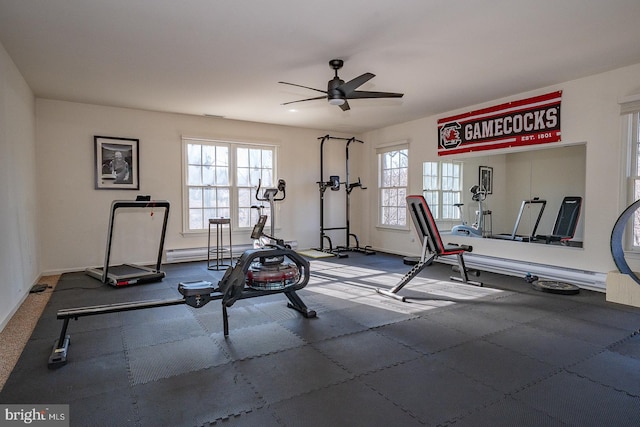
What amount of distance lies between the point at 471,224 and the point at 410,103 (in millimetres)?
2316

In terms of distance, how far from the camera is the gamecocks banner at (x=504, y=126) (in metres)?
4.97

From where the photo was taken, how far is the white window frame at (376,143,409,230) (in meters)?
7.36

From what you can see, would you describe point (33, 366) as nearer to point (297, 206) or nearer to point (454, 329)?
point (454, 329)

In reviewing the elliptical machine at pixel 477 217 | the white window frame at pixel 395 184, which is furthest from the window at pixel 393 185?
the elliptical machine at pixel 477 217

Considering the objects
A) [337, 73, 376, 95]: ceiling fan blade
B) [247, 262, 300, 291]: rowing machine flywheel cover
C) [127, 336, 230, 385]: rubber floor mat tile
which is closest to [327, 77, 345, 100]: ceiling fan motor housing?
[337, 73, 376, 95]: ceiling fan blade

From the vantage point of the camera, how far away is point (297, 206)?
771 cm

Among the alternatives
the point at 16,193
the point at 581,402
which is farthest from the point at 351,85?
the point at 16,193

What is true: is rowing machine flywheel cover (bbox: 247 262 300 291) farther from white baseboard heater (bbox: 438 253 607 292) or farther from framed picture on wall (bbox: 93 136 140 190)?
framed picture on wall (bbox: 93 136 140 190)

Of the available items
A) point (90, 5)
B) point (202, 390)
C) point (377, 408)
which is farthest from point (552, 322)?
point (90, 5)

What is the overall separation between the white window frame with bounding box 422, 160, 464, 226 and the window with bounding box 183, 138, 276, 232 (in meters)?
3.14

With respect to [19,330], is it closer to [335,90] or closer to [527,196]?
[335,90]

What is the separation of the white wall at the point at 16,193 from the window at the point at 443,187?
6082mm

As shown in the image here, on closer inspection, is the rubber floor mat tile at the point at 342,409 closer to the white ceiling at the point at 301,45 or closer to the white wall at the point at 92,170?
the white ceiling at the point at 301,45

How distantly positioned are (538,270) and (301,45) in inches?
173
